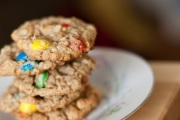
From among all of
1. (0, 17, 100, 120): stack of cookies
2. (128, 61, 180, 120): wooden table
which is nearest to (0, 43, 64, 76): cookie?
(0, 17, 100, 120): stack of cookies

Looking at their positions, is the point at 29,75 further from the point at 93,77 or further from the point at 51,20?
the point at 93,77

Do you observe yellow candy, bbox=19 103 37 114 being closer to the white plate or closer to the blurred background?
the white plate

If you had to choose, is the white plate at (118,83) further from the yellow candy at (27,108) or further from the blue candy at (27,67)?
the blue candy at (27,67)

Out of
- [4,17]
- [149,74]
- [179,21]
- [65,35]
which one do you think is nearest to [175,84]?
[149,74]

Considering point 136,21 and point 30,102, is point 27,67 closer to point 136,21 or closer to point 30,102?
point 30,102

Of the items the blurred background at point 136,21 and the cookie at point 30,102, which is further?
the blurred background at point 136,21

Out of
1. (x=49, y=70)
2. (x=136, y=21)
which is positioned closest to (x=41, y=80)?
(x=49, y=70)

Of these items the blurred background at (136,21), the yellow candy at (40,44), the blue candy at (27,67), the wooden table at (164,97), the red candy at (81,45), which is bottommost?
the wooden table at (164,97)

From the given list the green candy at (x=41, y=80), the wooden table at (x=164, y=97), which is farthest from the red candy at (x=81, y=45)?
the wooden table at (x=164, y=97)

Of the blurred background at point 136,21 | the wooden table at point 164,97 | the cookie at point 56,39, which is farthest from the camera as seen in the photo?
the blurred background at point 136,21
